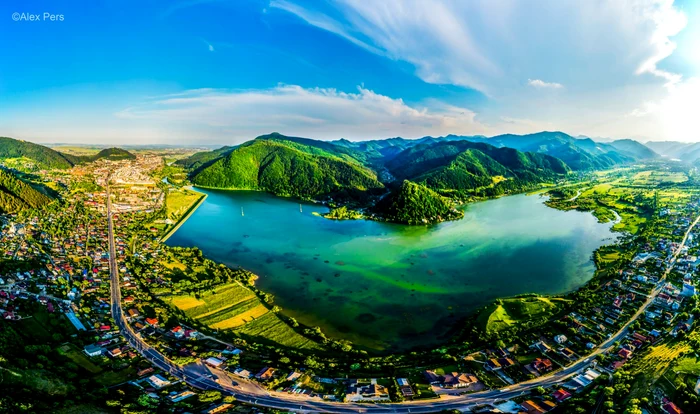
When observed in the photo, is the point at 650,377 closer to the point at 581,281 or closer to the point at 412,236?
the point at 581,281

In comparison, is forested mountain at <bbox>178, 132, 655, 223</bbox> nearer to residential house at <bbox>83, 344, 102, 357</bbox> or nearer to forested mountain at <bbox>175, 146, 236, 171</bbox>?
forested mountain at <bbox>175, 146, 236, 171</bbox>

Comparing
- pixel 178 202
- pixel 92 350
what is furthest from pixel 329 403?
pixel 178 202

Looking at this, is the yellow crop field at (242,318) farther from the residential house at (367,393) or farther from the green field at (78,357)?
the residential house at (367,393)

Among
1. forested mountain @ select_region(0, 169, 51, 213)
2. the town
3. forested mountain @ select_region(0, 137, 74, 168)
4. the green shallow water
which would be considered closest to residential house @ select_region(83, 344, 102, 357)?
the town

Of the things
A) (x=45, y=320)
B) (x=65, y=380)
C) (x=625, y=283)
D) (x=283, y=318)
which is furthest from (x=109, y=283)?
(x=625, y=283)

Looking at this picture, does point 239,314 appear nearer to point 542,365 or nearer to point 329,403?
point 329,403

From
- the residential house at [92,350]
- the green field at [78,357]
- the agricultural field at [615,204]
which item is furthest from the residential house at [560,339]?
the agricultural field at [615,204]
